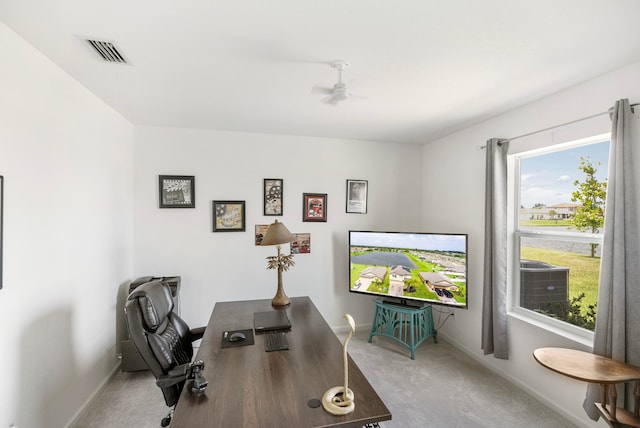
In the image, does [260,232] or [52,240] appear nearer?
[52,240]

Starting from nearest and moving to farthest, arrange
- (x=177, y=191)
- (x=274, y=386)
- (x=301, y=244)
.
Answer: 1. (x=274, y=386)
2. (x=177, y=191)
3. (x=301, y=244)

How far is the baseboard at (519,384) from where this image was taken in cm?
220

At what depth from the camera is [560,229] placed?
2438 mm

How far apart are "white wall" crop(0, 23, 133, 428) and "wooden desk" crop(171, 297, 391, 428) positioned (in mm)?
1000

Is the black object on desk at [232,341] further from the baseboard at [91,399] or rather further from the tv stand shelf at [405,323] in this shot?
the tv stand shelf at [405,323]

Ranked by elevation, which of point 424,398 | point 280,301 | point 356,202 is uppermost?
point 356,202

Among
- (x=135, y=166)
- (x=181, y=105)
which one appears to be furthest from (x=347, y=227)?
(x=135, y=166)

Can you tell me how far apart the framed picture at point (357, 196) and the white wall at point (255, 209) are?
0.26 feet

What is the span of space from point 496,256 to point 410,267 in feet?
2.95

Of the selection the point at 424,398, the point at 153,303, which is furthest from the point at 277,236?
the point at 424,398

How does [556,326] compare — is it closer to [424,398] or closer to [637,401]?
[637,401]

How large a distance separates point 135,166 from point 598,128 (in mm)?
4168

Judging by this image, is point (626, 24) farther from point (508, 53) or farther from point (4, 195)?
point (4, 195)

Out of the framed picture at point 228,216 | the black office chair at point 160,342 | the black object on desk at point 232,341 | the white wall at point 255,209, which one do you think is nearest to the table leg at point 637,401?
the black object on desk at point 232,341
